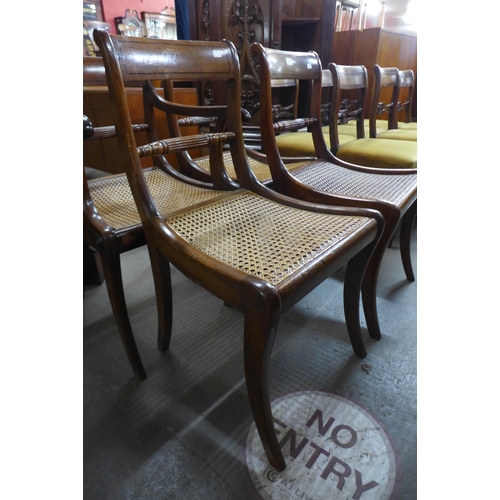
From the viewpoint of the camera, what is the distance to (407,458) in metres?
0.90

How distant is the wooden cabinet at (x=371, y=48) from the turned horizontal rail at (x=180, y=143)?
2.51 meters

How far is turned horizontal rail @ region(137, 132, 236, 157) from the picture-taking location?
920 mm

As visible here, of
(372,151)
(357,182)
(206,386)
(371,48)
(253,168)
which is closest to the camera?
(206,386)

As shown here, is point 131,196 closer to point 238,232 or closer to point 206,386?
point 238,232

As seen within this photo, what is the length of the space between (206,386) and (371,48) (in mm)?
3358

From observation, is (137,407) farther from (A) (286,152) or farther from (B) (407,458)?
(A) (286,152)

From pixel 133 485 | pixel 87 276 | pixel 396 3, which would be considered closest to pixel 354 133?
pixel 87 276

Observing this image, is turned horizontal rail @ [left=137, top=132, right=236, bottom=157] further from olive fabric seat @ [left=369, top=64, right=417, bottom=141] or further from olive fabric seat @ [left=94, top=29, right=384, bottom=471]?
olive fabric seat @ [left=369, top=64, right=417, bottom=141]

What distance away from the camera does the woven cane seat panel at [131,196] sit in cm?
107

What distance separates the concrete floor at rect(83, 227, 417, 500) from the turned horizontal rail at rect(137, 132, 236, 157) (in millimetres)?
717

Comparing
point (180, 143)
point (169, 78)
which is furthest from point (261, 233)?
point (169, 78)

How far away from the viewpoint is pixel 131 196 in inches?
48.1

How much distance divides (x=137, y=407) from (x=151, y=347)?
269 mm

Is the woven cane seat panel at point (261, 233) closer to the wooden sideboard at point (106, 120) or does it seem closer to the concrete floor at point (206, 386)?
the concrete floor at point (206, 386)
